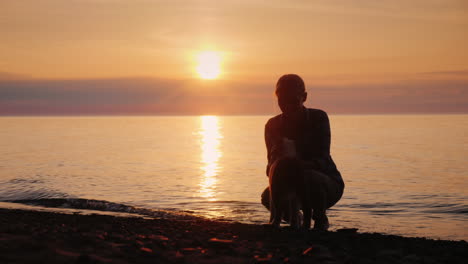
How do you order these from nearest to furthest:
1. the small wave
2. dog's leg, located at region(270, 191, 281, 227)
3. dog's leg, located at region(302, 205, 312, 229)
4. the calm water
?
dog's leg, located at region(270, 191, 281, 227), dog's leg, located at region(302, 205, 312, 229), the small wave, the calm water

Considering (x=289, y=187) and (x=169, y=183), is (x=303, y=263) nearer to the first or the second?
(x=289, y=187)

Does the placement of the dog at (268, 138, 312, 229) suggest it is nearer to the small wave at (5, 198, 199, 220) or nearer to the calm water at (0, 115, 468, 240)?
the calm water at (0, 115, 468, 240)

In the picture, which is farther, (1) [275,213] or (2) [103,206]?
(2) [103,206]

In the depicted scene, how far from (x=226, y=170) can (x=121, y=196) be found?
567 inches

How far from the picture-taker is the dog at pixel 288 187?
696 cm

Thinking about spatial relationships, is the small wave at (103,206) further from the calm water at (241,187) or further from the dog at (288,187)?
the dog at (288,187)

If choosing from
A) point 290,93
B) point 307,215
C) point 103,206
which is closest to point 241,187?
point 103,206

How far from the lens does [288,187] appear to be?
7.15 m

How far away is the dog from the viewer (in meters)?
6.96

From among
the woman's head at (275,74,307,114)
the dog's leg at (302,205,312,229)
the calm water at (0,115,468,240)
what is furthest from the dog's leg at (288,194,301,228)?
the calm water at (0,115,468,240)

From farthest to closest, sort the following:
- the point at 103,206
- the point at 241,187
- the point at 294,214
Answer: the point at 241,187 → the point at 103,206 → the point at 294,214

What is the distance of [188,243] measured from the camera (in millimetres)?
6465

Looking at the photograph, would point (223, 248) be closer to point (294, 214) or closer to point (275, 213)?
point (275, 213)

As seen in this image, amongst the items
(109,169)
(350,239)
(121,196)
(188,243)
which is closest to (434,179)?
(121,196)
